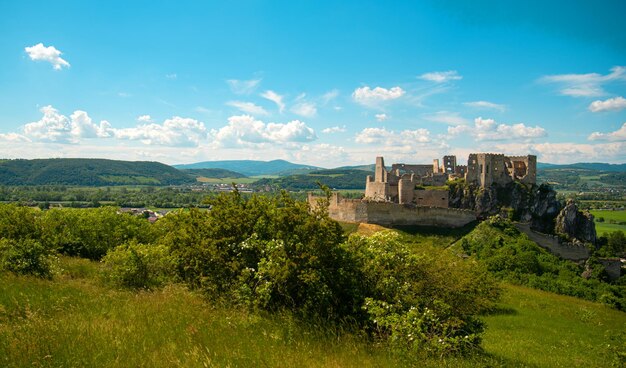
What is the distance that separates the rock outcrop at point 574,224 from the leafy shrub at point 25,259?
64.7 meters

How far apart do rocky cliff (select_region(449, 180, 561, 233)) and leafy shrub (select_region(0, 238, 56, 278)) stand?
5589 cm

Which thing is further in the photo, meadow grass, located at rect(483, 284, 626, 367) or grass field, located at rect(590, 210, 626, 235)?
grass field, located at rect(590, 210, 626, 235)

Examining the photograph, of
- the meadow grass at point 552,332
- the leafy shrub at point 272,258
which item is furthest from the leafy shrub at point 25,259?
the meadow grass at point 552,332

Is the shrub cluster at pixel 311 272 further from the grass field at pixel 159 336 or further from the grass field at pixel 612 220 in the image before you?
the grass field at pixel 612 220

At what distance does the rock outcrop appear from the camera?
60156mm

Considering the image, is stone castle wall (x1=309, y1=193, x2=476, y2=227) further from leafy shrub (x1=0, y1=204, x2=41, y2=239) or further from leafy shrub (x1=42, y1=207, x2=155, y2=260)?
leafy shrub (x1=0, y1=204, x2=41, y2=239)

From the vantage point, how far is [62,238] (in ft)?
90.2

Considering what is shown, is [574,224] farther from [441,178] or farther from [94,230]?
[94,230]

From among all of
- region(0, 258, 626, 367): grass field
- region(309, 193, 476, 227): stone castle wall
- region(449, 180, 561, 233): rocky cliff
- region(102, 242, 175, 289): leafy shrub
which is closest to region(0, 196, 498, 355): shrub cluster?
region(102, 242, 175, 289): leafy shrub

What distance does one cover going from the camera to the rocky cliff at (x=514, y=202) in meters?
60.0

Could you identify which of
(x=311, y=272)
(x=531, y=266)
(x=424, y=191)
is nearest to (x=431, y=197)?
(x=424, y=191)

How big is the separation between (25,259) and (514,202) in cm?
6227

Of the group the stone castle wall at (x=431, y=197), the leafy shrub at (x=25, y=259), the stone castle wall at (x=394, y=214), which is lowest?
the stone castle wall at (x=394, y=214)

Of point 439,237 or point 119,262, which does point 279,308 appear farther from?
point 439,237
